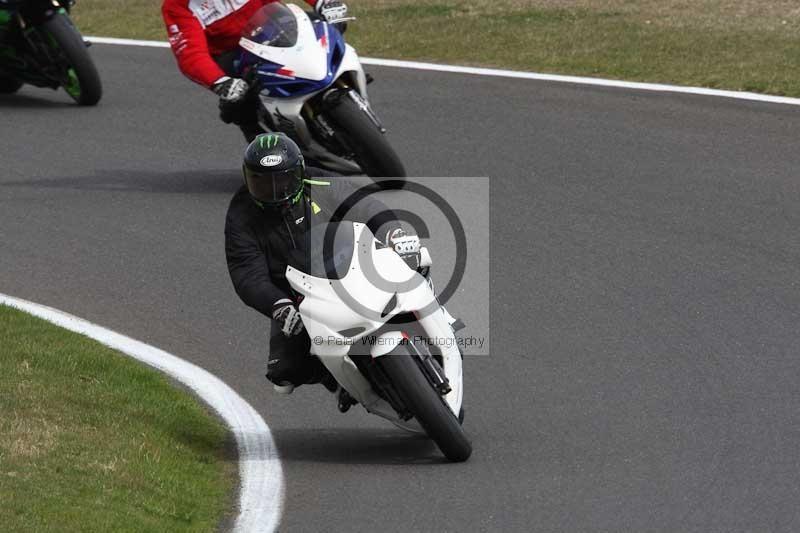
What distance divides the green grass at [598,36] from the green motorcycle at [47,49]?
3552mm

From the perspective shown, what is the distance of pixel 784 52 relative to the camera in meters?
15.9

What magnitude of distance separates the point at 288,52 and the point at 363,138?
882mm

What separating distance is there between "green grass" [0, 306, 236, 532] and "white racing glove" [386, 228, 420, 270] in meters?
1.26

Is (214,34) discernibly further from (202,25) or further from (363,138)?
(363,138)

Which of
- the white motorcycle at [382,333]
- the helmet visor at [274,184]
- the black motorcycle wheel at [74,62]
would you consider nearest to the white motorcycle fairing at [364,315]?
the white motorcycle at [382,333]

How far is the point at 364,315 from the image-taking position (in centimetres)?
707

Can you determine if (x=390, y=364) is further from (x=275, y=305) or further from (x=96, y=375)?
(x=96, y=375)

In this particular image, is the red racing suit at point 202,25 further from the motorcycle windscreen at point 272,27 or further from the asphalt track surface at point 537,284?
the asphalt track surface at point 537,284

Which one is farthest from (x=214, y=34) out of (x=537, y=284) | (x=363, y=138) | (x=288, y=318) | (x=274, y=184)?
(x=288, y=318)

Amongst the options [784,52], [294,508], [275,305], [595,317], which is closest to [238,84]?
[595,317]

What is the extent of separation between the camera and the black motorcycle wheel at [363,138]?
37.2ft

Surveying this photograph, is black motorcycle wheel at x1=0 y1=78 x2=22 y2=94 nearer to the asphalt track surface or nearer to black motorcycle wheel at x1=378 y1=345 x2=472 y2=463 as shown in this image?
the asphalt track surface

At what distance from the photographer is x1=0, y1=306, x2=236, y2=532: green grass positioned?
6480 mm

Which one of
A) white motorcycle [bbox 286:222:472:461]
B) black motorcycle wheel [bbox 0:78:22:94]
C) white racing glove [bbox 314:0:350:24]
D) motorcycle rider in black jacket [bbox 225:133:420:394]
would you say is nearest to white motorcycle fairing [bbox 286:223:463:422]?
white motorcycle [bbox 286:222:472:461]
